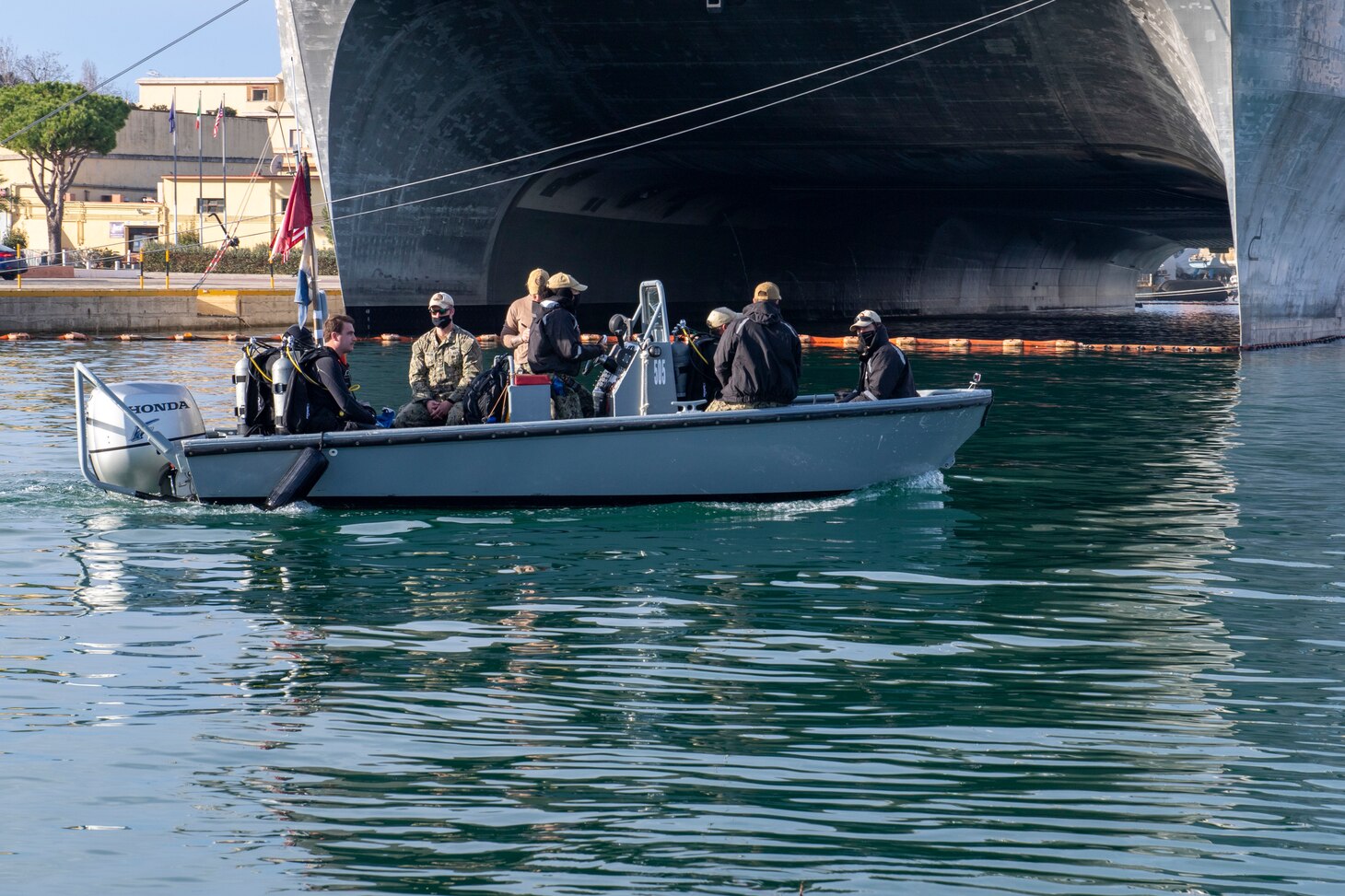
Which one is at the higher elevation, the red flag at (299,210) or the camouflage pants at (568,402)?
the red flag at (299,210)

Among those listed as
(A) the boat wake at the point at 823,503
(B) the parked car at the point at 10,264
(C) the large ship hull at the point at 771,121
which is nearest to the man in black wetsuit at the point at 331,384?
(A) the boat wake at the point at 823,503

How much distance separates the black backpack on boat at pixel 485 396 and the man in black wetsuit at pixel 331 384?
79 cm

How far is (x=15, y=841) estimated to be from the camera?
5262mm

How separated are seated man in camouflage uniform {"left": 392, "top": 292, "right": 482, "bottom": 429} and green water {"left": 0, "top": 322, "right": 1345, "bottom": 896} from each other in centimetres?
80

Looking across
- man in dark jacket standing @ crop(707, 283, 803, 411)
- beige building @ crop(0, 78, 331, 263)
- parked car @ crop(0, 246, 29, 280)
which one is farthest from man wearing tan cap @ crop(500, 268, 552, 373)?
beige building @ crop(0, 78, 331, 263)

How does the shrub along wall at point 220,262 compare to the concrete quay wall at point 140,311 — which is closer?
the concrete quay wall at point 140,311

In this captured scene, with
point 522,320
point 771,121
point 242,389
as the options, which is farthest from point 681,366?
point 771,121

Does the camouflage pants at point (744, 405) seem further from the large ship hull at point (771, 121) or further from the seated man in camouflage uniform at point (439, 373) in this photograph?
the large ship hull at point (771, 121)

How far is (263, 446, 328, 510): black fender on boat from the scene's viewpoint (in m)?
11.6

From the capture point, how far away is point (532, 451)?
11.9 meters

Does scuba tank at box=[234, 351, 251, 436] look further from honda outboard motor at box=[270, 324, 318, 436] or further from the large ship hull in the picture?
the large ship hull

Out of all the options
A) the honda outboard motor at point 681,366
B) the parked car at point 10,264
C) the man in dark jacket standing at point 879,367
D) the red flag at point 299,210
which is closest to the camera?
the man in dark jacket standing at point 879,367

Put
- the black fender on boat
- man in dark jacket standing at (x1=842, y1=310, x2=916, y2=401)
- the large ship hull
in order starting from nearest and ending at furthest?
the black fender on boat < man in dark jacket standing at (x1=842, y1=310, x2=916, y2=401) < the large ship hull

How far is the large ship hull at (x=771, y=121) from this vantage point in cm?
2812
